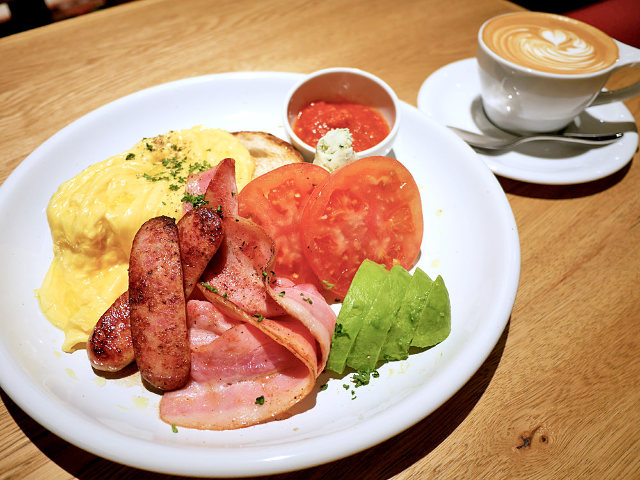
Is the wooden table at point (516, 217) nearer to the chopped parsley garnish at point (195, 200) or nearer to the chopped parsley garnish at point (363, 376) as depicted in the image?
the chopped parsley garnish at point (363, 376)

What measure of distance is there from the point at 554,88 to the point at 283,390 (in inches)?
93.0

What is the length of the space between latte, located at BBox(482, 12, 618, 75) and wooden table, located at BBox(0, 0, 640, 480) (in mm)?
680

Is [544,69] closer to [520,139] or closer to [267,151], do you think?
[520,139]

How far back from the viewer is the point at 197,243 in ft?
6.02

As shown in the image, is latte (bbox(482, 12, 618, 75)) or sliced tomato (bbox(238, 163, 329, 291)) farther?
latte (bbox(482, 12, 618, 75))

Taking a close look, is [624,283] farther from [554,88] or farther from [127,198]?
[127,198]

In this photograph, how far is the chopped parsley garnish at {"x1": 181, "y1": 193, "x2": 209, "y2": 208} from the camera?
2.07 m

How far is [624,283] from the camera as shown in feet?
7.48

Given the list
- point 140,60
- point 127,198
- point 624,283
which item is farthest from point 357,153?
point 140,60

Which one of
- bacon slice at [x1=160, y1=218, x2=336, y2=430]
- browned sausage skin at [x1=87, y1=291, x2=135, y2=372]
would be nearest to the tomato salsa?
bacon slice at [x1=160, y1=218, x2=336, y2=430]

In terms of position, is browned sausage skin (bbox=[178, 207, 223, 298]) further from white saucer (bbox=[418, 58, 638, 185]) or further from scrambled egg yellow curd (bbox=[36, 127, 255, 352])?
white saucer (bbox=[418, 58, 638, 185])

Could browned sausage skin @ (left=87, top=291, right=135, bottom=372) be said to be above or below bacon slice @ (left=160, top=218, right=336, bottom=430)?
above

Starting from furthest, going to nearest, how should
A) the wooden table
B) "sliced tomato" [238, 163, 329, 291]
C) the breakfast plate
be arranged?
"sliced tomato" [238, 163, 329, 291] → the wooden table → the breakfast plate

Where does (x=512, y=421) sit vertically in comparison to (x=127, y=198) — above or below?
below
